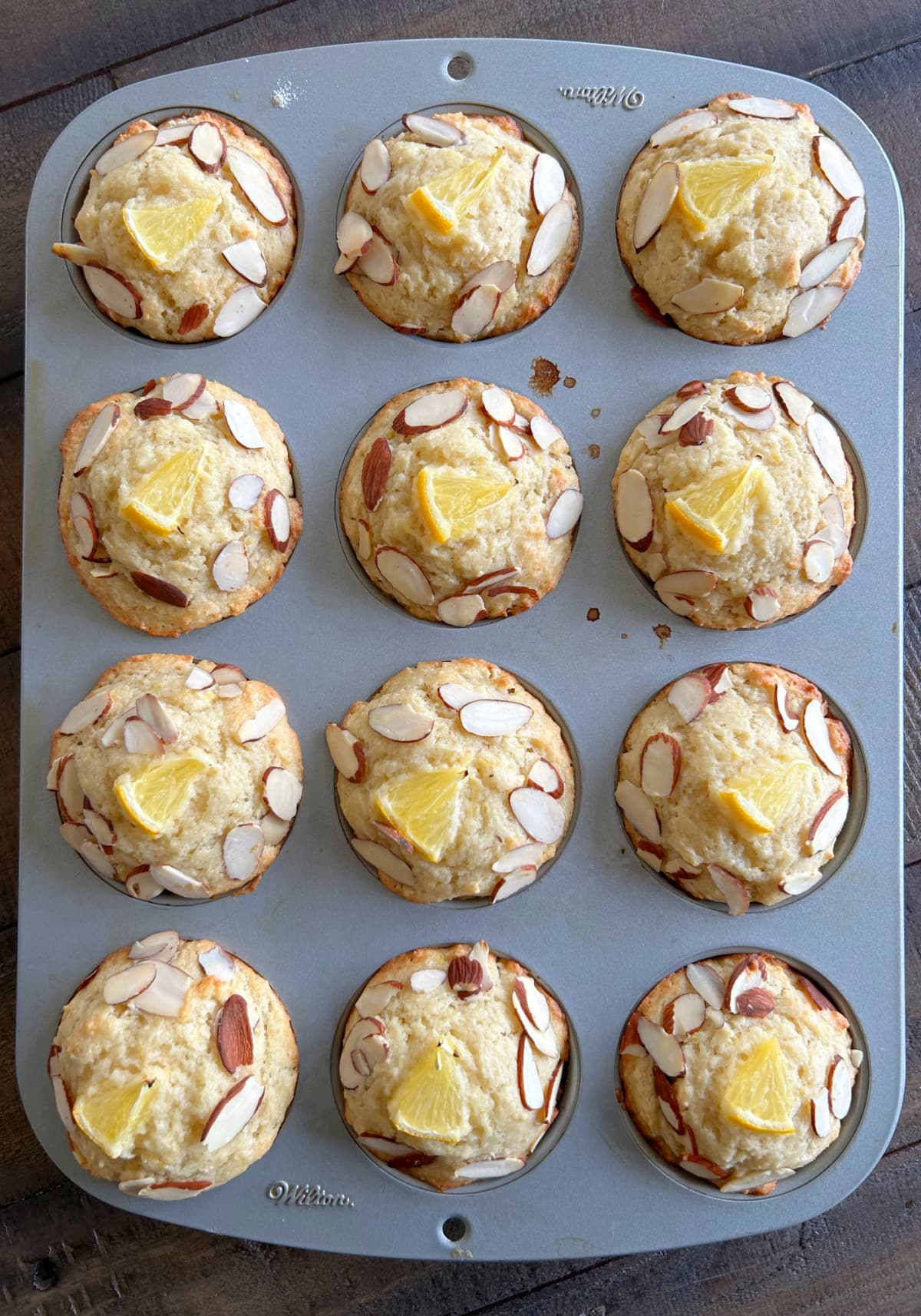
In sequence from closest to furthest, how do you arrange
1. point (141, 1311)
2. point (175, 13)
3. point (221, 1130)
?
point (221, 1130), point (141, 1311), point (175, 13)

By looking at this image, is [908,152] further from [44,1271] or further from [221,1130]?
[44,1271]

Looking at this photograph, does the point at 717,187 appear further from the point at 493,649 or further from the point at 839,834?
the point at 839,834

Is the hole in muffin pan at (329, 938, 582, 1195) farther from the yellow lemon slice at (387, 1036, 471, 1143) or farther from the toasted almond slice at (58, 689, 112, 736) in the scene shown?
the toasted almond slice at (58, 689, 112, 736)

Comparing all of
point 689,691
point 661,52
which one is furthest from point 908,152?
point 689,691

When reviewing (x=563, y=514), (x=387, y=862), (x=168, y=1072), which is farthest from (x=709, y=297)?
(x=168, y=1072)

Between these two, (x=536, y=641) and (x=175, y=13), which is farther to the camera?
(x=175, y=13)

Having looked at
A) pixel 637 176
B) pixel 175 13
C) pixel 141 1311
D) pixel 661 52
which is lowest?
pixel 141 1311

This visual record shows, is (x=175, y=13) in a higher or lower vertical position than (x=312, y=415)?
higher

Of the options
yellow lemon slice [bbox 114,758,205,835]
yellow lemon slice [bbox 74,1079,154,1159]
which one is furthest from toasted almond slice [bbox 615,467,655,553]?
yellow lemon slice [bbox 74,1079,154,1159]
